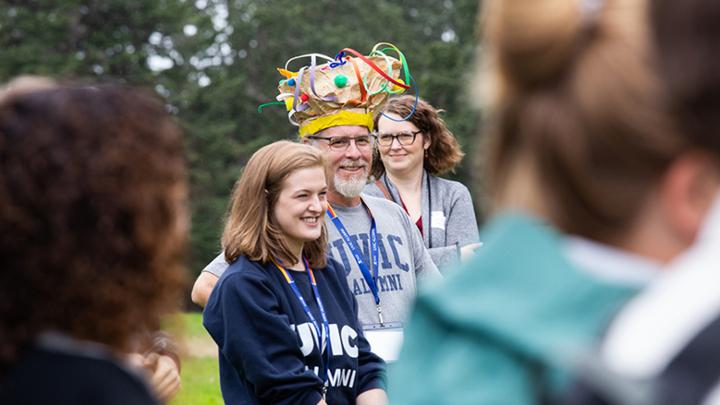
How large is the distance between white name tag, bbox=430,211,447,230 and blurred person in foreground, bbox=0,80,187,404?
4.60 meters

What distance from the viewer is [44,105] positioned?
5.52 feet

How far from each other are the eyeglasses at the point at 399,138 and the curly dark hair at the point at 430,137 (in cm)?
15

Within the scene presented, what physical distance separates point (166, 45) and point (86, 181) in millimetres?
32794

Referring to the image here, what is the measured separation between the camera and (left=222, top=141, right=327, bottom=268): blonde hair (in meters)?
4.73

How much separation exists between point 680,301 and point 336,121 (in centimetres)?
484

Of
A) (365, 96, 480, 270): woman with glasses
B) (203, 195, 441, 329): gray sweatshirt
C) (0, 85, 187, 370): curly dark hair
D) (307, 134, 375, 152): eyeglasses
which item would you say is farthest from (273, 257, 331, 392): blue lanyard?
(0, 85, 187, 370): curly dark hair

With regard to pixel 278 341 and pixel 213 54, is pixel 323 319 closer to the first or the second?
pixel 278 341

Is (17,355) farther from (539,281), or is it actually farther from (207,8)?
(207,8)

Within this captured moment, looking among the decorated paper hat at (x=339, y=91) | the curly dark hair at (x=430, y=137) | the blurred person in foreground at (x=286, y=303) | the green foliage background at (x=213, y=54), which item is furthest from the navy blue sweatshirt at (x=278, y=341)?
the green foliage background at (x=213, y=54)

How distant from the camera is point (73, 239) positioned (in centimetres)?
163

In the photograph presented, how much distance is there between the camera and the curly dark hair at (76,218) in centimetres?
162

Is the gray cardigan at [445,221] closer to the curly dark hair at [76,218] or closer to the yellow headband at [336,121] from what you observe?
the yellow headband at [336,121]

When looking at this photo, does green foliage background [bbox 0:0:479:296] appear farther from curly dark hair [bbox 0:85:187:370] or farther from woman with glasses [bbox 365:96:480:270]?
curly dark hair [bbox 0:85:187:370]

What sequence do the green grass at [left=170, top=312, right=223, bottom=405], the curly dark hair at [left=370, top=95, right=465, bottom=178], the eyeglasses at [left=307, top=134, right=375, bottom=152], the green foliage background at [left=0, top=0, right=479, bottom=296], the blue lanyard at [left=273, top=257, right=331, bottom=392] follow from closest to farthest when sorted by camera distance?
the blue lanyard at [left=273, top=257, right=331, bottom=392] < the eyeglasses at [left=307, top=134, right=375, bottom=152] < the curly dark hair at [left=370, top=95, right=465, bottom=178] < the green grass at [left=170, top=312, right=223, bottom=405] < the green foliage background at [left=0, top=0, right=479, bottom=296]
